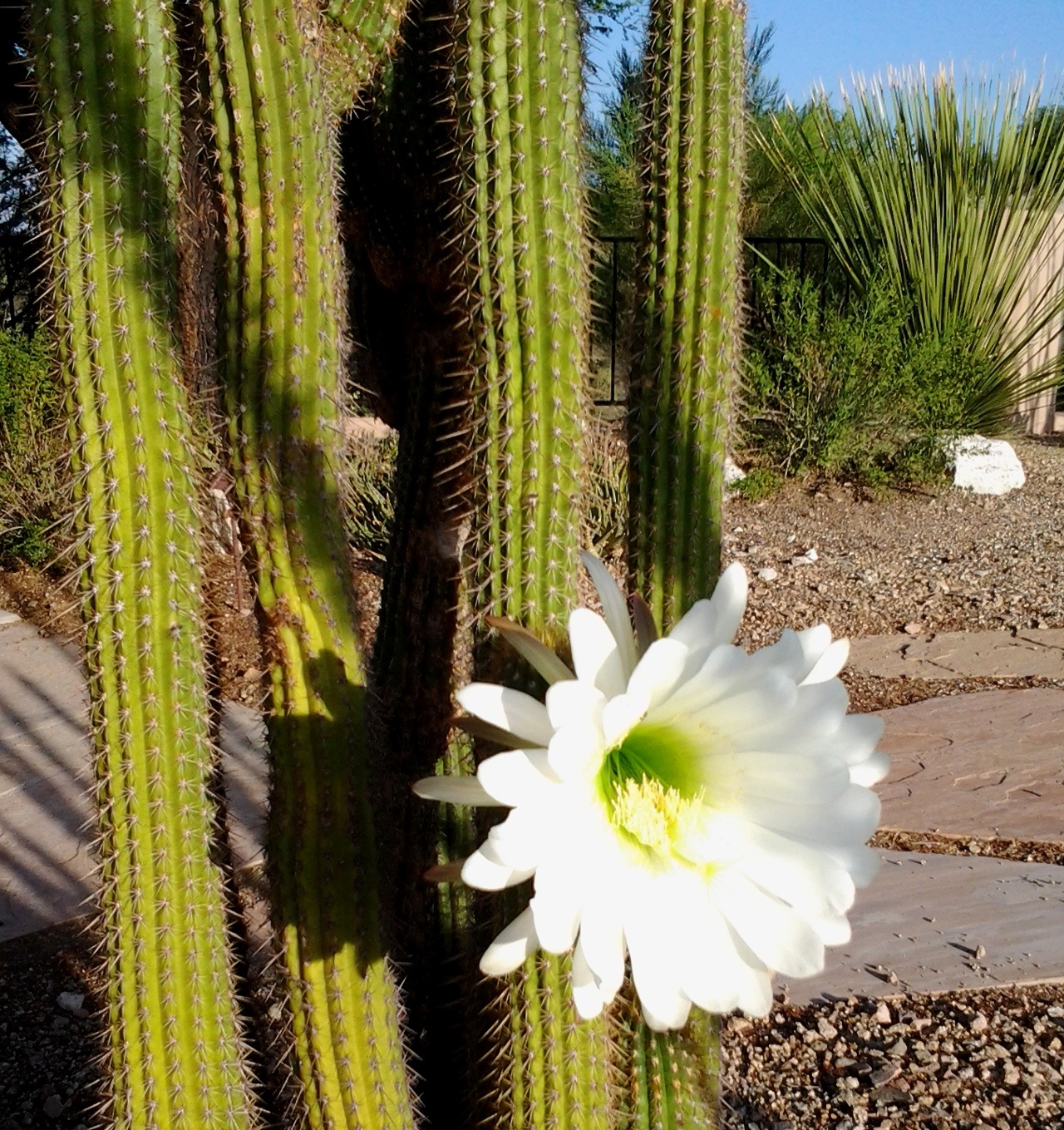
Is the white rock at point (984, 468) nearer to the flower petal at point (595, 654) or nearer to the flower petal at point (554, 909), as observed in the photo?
the flower petal at point (595, 654)

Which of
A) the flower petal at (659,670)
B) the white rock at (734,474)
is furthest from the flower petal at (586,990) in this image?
the white rock at (734,474)

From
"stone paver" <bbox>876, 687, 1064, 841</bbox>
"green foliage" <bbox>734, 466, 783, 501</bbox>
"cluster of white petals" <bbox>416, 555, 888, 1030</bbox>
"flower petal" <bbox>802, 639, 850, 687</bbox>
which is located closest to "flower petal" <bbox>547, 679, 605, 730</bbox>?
"cluster of white petals" <bbox>416, 555, 888, 1030</bbox>

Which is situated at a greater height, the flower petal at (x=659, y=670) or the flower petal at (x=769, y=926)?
the flower petal at (x=659, y=670)

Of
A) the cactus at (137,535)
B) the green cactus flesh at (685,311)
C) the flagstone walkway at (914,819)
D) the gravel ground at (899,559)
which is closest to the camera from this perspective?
the cactus at (137,535)

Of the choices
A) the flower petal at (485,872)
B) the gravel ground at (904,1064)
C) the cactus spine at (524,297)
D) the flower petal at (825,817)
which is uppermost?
the cactus spine at (524,297)

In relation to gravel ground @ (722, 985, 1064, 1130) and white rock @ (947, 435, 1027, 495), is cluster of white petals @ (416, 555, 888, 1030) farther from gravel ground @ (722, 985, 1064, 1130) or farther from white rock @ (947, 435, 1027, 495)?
white rock @ (947, 435, 1027, 495)

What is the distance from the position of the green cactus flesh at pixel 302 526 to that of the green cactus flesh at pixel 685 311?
452mm

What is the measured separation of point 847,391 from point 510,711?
20.9 feet

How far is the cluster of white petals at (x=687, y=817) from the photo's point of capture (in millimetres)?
859

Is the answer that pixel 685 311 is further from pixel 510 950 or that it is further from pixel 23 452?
pixel 23 452

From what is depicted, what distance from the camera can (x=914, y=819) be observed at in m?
3.09

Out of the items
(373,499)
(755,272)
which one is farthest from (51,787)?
(755,272)

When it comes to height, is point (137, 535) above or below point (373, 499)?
above

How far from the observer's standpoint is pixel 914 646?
14.7ft
